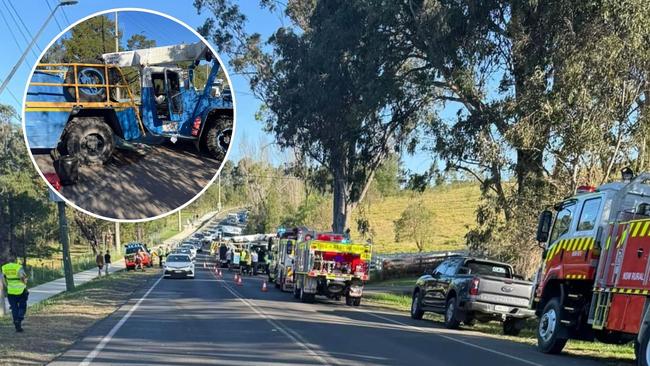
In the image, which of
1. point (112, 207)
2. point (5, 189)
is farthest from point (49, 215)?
point (112, 207)

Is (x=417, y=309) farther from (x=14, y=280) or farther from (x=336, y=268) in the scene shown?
(x=14, y=280)

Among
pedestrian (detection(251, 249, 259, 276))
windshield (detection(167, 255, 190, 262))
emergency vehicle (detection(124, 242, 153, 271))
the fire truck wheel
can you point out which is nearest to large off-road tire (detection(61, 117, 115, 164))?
the fire truck wheel

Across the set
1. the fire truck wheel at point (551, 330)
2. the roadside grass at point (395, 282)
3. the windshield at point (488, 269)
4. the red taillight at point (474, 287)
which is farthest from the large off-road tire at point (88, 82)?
the roadside grass at point (395, 282)

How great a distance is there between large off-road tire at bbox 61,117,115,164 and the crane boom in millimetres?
453

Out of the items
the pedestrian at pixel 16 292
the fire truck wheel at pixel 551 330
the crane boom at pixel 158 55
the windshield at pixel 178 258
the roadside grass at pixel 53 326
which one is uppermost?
the crane boom at pixel 158 55

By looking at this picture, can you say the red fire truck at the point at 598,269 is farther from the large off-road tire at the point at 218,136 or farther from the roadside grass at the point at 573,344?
the large off-road tire at the point at 218,136

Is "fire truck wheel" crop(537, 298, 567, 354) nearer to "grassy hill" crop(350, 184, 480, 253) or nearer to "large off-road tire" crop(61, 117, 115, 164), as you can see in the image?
"large off-road tire" crop(61, 117, 115, 164)

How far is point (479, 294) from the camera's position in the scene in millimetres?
19188

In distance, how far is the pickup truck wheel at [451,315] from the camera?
20.0 metres

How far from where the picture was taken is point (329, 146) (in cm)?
3600

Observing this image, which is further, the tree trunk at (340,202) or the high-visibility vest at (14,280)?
the tree trunk at (340,202)

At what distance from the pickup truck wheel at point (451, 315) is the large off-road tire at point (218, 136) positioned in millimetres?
14288

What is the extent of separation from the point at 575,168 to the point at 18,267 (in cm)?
1440

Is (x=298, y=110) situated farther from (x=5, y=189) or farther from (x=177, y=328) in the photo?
(x=5, y=189)
